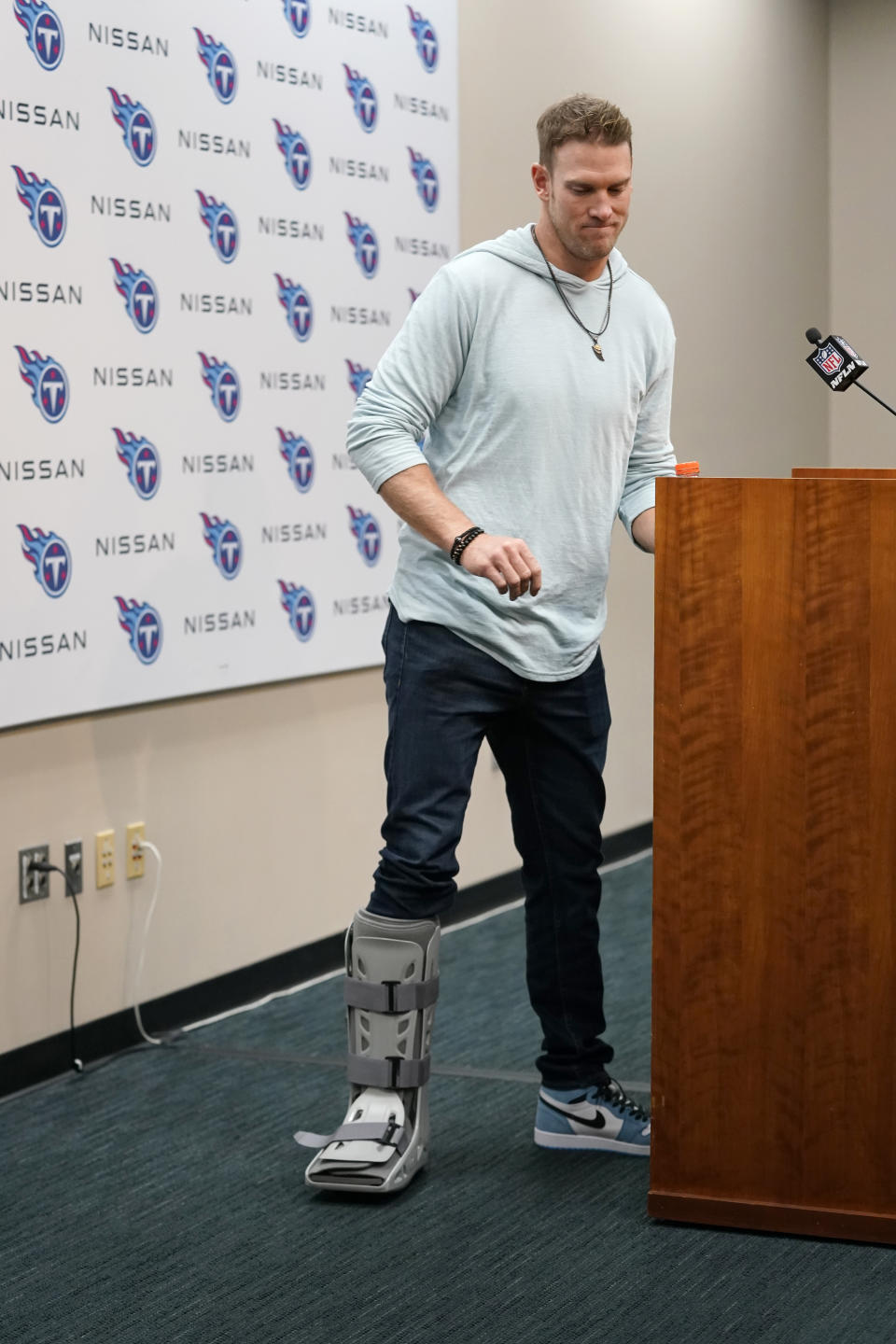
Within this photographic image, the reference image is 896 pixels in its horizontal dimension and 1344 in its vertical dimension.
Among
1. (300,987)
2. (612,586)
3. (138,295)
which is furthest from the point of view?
(612,586)

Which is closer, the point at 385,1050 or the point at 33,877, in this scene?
the point at 385,1050

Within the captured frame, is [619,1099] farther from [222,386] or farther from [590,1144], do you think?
[222,386]

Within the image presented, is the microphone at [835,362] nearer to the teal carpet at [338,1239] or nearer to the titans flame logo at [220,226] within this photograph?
the teal carpet at [338,1239]

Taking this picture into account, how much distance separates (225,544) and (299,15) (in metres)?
1.09

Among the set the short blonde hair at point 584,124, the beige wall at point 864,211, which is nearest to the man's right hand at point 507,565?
the short blonde hair at point 584,124

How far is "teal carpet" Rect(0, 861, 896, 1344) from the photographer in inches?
76.8

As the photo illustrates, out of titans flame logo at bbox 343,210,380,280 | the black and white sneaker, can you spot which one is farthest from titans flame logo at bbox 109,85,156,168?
the black and white sneaker

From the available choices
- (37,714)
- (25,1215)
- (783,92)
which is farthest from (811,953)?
(783,92)

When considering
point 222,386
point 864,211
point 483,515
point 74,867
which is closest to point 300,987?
point 74,867

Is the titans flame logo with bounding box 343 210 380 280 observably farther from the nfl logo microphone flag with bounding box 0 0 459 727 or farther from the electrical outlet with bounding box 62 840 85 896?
the electrical outlet with bounding box 62 840 85 896

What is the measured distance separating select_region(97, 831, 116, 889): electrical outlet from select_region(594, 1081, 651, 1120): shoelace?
102 centimetres

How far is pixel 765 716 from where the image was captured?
6.83 feet

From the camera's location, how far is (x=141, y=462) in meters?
3.00

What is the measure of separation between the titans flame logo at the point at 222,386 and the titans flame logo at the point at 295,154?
1.49ft
